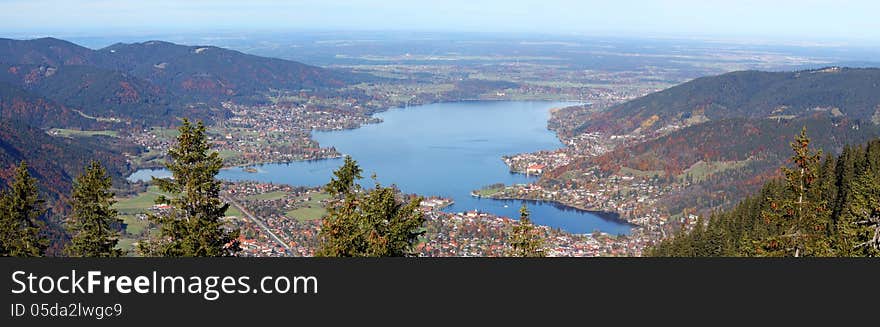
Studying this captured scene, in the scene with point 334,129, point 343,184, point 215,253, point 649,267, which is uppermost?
point 649,267

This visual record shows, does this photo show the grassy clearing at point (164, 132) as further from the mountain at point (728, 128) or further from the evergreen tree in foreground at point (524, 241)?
the evergreen tree in foreground at point (524, 241)

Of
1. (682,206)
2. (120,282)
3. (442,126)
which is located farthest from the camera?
(442,126)

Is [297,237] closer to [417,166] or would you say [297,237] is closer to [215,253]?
[215,253]

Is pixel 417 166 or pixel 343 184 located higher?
pixel 343 184

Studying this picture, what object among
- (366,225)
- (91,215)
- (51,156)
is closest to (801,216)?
(366,225)

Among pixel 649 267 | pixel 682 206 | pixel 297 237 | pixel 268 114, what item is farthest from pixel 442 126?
pixel 649 267

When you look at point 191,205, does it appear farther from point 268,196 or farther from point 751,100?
point 751,100
